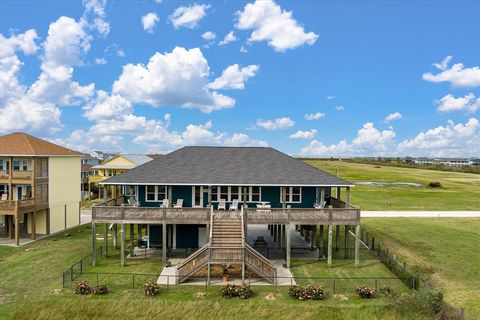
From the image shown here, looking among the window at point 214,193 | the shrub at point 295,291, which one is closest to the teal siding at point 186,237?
the window at point 214,193

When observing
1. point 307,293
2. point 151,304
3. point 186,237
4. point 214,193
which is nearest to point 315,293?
point 307,293

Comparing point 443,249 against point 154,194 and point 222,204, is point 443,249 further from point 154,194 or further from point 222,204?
point 154,194

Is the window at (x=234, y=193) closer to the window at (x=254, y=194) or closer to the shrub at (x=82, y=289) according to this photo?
the window at (x=254, y=194)

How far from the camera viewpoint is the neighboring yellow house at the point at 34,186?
3300cm

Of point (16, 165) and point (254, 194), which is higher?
point (16, 165)

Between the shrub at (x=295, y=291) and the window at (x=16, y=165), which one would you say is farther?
the window at (x=16, y=165)

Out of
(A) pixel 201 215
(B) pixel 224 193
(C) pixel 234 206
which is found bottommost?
(A) pixel 201 215

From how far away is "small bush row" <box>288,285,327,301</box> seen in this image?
19250mm

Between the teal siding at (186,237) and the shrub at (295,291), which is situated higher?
the teal siding at (186,237)

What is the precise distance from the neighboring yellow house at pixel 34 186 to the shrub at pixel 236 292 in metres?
21.0

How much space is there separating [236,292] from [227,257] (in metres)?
3.38

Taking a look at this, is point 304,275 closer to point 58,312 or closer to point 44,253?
point 58,312

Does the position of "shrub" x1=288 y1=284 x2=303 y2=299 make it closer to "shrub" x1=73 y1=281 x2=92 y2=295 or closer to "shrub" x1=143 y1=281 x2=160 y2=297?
"shrub" x1=143 y1=281 x2=160 y2=297

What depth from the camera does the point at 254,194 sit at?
28.5m
